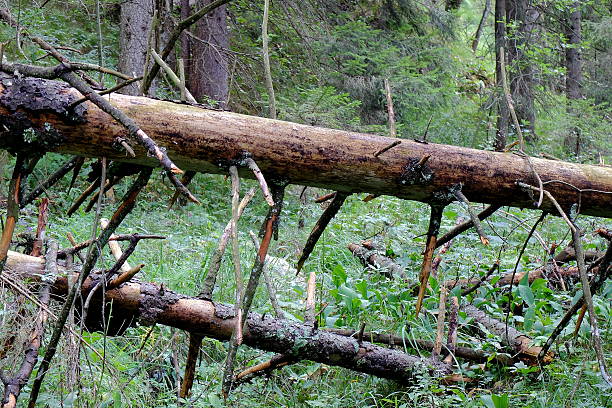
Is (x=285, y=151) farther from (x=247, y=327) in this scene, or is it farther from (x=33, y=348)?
(x=33, y=348)

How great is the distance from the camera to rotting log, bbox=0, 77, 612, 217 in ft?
7.16

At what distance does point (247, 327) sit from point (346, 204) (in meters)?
6.23

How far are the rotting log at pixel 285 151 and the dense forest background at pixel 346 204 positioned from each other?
7.9 inches

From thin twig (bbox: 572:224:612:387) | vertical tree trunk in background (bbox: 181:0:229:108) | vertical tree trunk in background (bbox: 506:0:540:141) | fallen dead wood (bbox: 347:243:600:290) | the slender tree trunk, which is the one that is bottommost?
fallen dead wood (bbox: 347:243:600:290)

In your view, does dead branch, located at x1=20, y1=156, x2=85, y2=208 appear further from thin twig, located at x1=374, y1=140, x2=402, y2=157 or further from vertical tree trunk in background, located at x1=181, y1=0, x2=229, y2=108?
vertical tree trunk in background, located at x1=181, y1=0, x2=229, y2=108

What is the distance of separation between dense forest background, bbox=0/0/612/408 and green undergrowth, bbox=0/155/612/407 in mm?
18

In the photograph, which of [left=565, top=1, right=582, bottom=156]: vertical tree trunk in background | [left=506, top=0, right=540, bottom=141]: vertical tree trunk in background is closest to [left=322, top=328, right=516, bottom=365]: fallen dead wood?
[left=506, top=0, right=540, bottom=141]: vertical tree trunk in background

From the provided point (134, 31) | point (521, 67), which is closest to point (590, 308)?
point (134, 31)

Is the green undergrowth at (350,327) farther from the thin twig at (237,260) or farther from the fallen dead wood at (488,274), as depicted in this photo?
the thin twig at (237,260)

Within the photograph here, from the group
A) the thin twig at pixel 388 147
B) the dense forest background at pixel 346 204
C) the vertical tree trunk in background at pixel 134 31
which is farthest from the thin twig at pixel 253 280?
the vertical tree trunk in background at pixel 134 31

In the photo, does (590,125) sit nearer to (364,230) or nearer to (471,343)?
(364,230)

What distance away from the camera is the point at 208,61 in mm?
10180

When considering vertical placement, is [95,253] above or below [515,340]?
above

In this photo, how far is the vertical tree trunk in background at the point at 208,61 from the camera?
32.0ft
